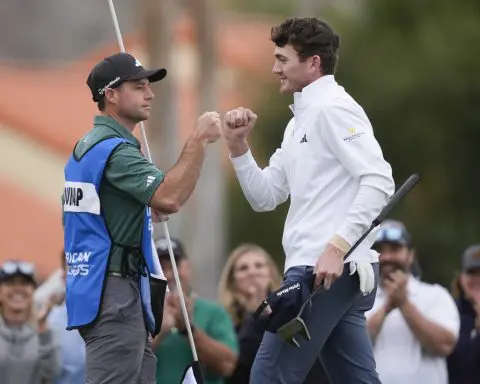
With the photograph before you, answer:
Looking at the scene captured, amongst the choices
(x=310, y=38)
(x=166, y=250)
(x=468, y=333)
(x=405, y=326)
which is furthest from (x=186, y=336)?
(x=310, y=38)

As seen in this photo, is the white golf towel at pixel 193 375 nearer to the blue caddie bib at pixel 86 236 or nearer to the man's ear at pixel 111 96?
the blue caddie bib at pixel 86 236

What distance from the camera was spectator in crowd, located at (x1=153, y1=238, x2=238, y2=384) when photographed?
31.8 ft

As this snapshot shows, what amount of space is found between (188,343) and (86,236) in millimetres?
2555

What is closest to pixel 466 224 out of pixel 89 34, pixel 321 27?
pixel 89 34

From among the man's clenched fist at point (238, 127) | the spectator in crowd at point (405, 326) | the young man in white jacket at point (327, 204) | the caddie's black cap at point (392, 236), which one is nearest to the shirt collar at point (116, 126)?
the man's clenched fist at point (238, 127)

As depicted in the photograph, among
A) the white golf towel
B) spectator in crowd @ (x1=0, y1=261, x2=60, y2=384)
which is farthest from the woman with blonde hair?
the white golf towel

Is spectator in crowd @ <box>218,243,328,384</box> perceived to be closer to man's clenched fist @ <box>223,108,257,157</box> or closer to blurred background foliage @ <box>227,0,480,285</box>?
man's clenched fist @ <box>223,108,257,157</box>

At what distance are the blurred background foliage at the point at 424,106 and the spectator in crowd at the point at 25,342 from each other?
821 inches

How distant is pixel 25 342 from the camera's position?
414 inches

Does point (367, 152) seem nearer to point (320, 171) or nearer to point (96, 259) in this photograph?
point (320, 171)

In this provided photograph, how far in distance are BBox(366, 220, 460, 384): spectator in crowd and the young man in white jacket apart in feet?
8.04

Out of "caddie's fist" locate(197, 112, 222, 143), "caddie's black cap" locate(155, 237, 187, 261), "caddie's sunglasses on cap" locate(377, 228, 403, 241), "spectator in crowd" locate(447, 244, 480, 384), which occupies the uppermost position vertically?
"caddie's fist" locate(197, 112, 222, 143)

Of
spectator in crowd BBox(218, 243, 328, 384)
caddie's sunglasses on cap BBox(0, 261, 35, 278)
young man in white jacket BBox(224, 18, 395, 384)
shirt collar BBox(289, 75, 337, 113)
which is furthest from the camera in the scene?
spectator in crowd BBox(218, 243, 328, 384)

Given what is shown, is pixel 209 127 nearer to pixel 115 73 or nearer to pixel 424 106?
pixel 115 73
